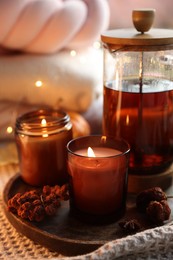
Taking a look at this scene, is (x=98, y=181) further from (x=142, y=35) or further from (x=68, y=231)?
(x=142, y=35)

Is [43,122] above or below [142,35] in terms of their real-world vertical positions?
below

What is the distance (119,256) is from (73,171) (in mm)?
124

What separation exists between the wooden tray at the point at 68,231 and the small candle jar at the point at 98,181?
0.05 ft

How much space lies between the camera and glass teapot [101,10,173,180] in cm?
58

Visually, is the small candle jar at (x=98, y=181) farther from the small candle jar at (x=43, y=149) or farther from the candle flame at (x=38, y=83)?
the candle flame at (x=38, y=83)

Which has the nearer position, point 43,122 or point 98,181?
point 98,181

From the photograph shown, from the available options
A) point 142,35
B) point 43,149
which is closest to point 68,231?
point 43,149

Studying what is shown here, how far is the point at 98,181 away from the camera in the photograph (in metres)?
0.53

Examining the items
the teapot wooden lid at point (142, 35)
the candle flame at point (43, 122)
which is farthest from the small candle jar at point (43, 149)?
the teapot wooden lid at point (142, 35)

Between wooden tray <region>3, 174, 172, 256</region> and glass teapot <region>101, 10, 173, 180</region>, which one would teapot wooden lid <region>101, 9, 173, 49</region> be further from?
wooden tray <region>3, 174, 172, 256</region>

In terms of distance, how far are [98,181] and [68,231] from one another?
0.23ft

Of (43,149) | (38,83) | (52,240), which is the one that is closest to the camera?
(52,240)

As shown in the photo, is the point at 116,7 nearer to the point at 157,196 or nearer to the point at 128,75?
the point at 128,75

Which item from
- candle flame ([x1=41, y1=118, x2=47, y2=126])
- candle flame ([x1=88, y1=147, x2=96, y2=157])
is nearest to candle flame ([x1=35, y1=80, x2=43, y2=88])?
candle flame ([x1=41, y1=118, x2=47, y2=126])
